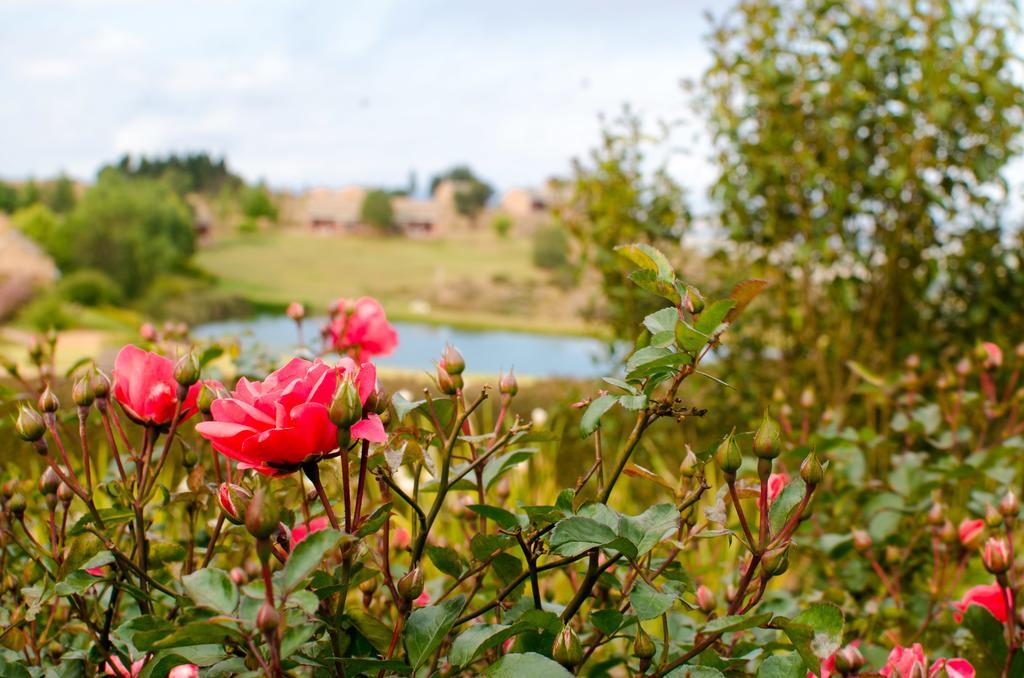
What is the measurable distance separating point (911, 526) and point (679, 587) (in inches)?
24.9

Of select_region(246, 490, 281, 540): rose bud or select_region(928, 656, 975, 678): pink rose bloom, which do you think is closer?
select_region(246, 490, 281, 540): rose bud

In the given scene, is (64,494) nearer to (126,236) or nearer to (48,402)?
(48,402)

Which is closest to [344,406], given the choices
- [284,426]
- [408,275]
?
[284,426]

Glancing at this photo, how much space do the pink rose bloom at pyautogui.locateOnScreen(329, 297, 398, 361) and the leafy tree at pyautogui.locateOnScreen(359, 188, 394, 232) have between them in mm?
8674

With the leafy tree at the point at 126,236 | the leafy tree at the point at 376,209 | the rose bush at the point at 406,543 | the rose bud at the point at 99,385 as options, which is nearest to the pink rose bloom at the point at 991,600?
the rose bush at the point at 406,543

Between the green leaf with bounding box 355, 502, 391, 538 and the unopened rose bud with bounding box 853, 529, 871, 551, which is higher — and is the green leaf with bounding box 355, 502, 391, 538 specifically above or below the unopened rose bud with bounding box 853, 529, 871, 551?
above

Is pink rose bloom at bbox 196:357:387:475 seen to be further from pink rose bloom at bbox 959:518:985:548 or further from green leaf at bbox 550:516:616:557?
pink rose bloom at bbox 959:518:985:548

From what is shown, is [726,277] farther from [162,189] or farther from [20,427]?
[162,189]

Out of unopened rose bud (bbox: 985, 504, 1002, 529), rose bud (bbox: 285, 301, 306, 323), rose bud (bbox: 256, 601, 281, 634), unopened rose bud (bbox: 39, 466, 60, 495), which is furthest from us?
rose bud (bbox: 285, 301, 306, 323)

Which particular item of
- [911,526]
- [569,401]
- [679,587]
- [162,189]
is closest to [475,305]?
[162,189]

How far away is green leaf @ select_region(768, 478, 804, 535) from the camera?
1.31 ft

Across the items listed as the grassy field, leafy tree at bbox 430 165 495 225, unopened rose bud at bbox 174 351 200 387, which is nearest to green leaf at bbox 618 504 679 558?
unopened rose bud at bbox 174 351 200 387

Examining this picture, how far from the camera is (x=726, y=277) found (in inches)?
81.2

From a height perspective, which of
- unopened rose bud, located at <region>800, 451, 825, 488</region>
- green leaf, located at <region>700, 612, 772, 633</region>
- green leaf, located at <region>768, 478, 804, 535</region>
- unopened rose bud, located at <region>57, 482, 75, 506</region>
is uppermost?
unopened rose bud, located at <region>800, 451, 825, 488</region>
